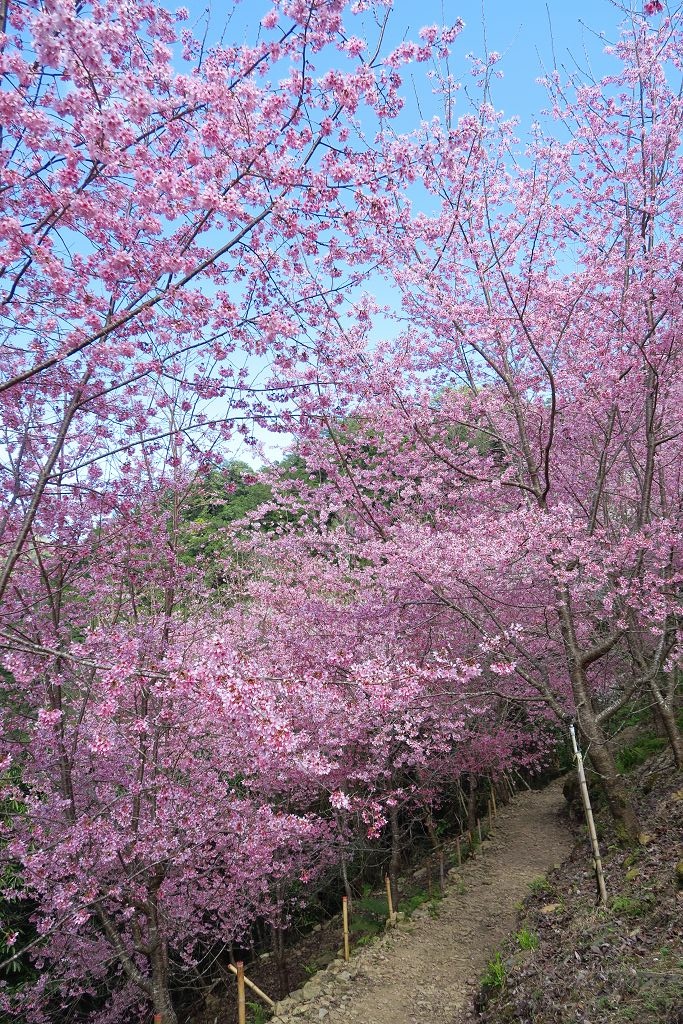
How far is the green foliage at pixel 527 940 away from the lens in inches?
252

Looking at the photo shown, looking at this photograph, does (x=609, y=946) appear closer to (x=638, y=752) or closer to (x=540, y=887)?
(x=540, y=887)

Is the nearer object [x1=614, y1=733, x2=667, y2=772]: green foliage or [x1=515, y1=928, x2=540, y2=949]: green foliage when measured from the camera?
[x1=515, y1=928, x2=540, y2=949]: green foliage

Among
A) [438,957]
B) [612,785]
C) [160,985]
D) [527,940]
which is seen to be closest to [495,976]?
[527,940]

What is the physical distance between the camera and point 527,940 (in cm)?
650

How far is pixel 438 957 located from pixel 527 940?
1.90 metres

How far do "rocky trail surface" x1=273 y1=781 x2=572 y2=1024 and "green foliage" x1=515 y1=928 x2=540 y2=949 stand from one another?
80 centimetres

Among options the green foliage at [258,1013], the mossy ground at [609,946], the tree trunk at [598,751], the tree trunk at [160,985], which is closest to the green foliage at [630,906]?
the mossy ground at [609,946]

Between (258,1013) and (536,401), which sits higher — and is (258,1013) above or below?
below

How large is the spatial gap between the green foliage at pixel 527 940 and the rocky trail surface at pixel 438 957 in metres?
0.80

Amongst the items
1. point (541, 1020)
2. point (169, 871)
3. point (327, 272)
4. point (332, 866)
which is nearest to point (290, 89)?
point (327, 272)

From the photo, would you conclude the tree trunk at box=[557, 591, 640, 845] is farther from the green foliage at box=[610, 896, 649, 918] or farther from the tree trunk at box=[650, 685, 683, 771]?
the green foliage at box=[610, 896, 649, 918]

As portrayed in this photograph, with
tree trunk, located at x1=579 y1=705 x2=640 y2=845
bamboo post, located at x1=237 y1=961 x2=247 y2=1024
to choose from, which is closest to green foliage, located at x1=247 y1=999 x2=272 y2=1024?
bamboo post, located at x1=237 y1=961 x2=247 y2=1024

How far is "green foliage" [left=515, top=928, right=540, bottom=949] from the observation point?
21.0 ft

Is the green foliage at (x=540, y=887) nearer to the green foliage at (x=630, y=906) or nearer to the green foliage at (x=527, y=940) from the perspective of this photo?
the green foliage at (x=527, y=940)
